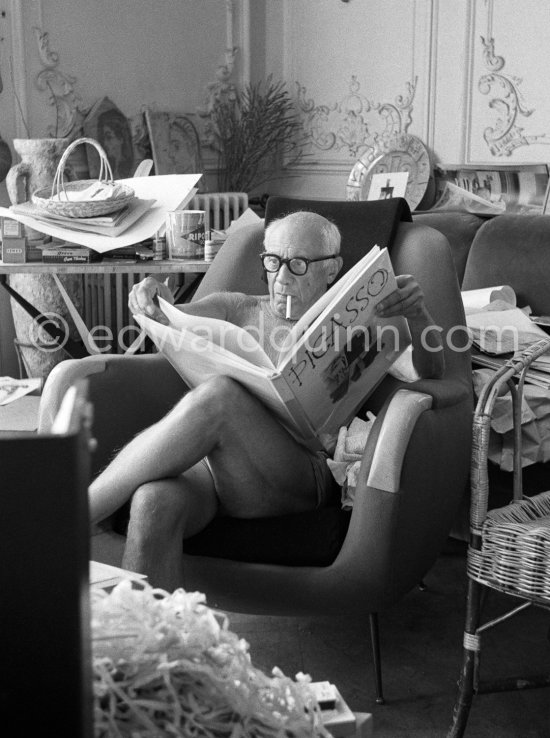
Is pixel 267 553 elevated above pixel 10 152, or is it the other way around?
pixel 10 152

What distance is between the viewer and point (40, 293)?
165 inches

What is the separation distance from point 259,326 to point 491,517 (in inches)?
30.2

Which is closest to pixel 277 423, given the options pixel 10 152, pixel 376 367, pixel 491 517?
pixel 376 367

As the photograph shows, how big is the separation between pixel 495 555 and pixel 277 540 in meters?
0.43

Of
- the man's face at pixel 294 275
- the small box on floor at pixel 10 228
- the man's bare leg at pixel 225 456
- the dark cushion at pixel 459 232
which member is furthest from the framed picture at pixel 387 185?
the man's bare leg at pixel 225 456

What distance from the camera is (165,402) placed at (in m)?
2.31

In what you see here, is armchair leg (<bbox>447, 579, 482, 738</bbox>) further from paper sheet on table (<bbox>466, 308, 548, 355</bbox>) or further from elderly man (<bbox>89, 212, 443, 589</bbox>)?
paper sheet on table (<bbox>466, 308, 548, 355</bbox>)

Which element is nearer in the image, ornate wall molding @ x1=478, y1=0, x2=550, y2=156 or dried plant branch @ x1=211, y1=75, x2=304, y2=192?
ornate wall molding @ x1=478, y1=0, x2=550, y2=156

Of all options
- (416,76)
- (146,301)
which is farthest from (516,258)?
(416,76)

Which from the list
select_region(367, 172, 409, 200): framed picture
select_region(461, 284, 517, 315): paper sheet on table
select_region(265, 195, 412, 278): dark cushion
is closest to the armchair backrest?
select_region(461, 284, 517, 315): paper sheet on table

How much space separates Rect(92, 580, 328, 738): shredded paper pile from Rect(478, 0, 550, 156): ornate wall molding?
3.41 metres

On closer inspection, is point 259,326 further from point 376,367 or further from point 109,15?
point 109,15

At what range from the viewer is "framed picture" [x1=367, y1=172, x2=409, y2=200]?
4.22m

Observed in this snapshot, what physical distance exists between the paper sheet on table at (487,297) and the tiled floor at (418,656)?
77 centimetres
